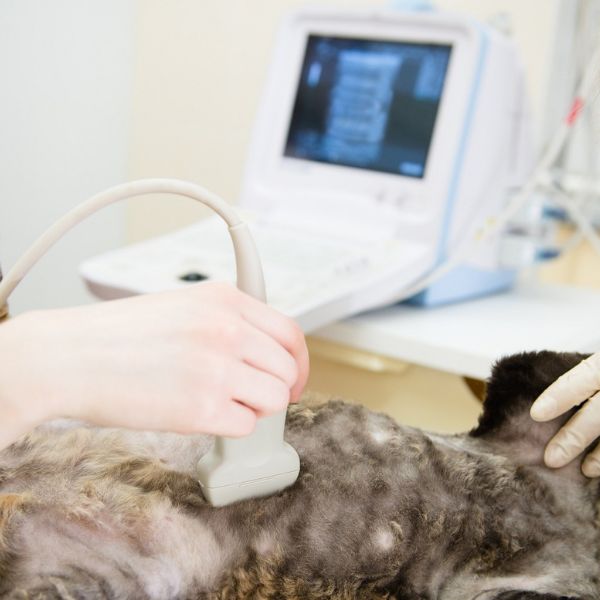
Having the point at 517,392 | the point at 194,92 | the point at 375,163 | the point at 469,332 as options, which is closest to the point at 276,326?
the point at 517,392

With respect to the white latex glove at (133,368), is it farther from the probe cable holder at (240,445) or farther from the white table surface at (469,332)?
the white table surface at (469,332)

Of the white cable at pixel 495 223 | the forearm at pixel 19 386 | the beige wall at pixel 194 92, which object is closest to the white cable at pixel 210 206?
the forearm at pixel 19 386

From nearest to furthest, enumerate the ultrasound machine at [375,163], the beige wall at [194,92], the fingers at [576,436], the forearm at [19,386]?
1. the forearm at [19,386]
2. the fingers at [576,436]
3. the ultrasound machine at [375,163]
4. the beige wall at [194,92]

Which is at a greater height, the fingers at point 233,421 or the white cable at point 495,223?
the white cable at point 495,223

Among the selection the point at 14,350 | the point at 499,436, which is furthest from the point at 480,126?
the point at 14,350

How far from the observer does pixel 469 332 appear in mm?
1049

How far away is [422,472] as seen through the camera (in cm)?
53

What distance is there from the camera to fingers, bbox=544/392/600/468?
55 centimetres

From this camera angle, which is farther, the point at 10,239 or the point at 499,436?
the point at 10,239

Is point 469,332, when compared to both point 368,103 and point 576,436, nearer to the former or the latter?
point 368,103

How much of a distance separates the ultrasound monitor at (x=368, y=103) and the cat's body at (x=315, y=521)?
647 millimetres

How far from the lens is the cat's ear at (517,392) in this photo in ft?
1.94

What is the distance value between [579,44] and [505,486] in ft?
3.92

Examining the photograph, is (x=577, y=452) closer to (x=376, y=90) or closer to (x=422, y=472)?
(x=422, y=472)
